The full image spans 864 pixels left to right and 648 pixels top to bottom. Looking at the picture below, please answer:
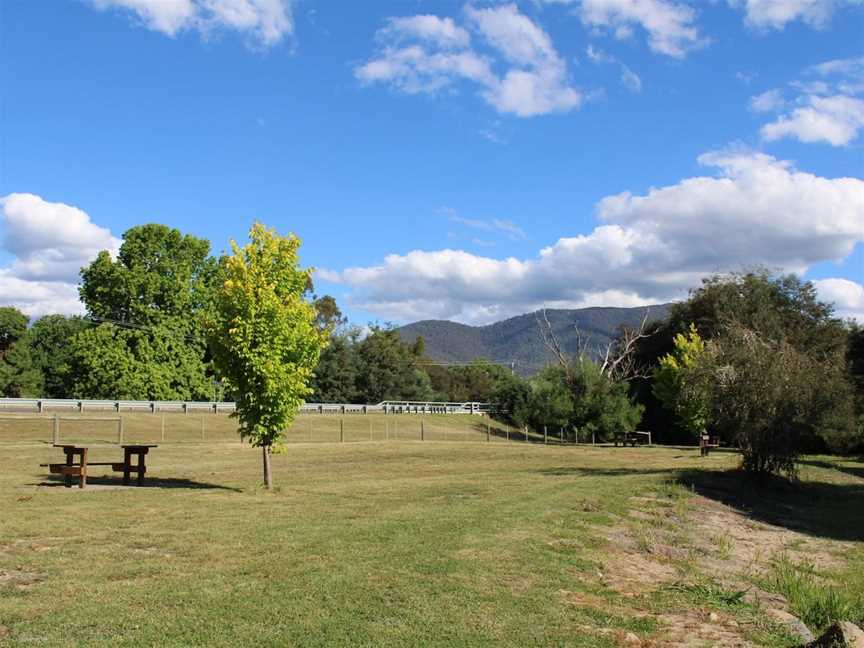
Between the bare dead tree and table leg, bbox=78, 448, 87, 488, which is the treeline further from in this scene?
table leg, bbox=78, 448, 87, 488

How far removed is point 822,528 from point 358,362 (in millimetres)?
67509

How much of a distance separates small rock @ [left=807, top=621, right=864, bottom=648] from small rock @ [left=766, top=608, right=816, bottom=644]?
784 millimetres

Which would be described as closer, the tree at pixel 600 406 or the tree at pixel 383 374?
the tree at pixel 600 406

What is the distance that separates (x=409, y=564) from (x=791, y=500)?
17.5 meters

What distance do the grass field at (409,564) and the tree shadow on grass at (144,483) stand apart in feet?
0.38

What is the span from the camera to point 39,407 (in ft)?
140

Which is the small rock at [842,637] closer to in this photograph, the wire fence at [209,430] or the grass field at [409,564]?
the grass field at [409,564]

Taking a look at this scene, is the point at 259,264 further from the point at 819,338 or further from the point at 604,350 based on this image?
the point at 604,350

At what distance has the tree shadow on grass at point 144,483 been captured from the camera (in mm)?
17388

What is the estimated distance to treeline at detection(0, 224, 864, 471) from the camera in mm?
23438

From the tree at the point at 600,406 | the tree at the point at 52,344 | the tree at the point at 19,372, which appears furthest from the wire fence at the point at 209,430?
the tree at the point at 52,344

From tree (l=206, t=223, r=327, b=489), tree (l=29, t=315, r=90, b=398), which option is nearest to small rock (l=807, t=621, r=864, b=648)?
tree (l=206, t=223, r=327, b=489)

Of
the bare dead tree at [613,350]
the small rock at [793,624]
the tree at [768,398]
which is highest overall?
the bare dead tree at [613,350]

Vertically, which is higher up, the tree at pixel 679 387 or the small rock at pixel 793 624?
the tree at pixel 679 387
